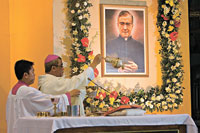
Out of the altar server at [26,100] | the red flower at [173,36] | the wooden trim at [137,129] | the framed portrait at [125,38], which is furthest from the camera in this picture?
the red flower at [173,36]

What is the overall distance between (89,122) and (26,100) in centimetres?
129

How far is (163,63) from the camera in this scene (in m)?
8.88

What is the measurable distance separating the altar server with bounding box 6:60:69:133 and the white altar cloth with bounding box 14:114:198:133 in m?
0.52

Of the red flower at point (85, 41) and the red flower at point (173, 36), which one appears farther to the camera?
the red flower at point (173, 36)

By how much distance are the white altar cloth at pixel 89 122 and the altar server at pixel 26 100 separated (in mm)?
523

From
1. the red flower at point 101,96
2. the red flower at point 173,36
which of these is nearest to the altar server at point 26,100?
the red flower at point 101,96

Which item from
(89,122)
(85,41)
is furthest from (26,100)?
(85,41)

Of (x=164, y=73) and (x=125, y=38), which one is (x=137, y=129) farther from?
(x=164, y=73)

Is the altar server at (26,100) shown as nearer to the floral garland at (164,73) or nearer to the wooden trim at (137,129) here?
the wooden trim at (137,129)

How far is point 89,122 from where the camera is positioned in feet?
15.5

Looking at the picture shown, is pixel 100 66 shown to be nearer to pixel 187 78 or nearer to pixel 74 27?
pixel 74 27

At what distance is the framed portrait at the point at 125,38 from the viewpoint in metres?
8.57

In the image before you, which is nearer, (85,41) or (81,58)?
(81,58)

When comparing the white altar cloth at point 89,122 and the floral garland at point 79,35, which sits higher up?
the floral garland at point 79,35
